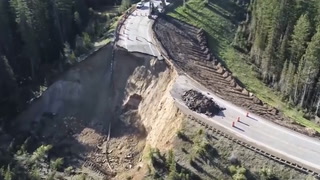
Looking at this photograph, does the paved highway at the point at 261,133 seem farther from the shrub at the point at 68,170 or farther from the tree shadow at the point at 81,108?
the shrub at the point at 68,170

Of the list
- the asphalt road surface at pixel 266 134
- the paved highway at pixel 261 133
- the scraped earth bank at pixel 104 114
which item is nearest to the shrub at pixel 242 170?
the paved highway at pixel 261 133

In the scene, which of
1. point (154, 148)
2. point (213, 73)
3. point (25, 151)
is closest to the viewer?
point (154, 148)

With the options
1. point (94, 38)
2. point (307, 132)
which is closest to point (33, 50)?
point (94, 38)

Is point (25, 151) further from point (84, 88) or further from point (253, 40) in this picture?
point (253, 40)

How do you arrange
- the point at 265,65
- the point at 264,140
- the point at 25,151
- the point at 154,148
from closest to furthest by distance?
the point at 264,140 < the point at 154,148 < the point at 25,151 < the point at 265,65

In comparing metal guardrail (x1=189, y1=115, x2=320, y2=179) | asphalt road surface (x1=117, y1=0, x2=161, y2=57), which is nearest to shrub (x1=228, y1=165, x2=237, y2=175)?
metal guardrail (x1=189, y1=115, x2=320, y2=179)

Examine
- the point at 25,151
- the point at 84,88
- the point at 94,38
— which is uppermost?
the point at 94,38

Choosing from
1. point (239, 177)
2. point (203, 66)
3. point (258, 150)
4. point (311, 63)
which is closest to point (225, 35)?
point (203, 66)

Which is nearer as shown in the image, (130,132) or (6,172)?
(6,172)
